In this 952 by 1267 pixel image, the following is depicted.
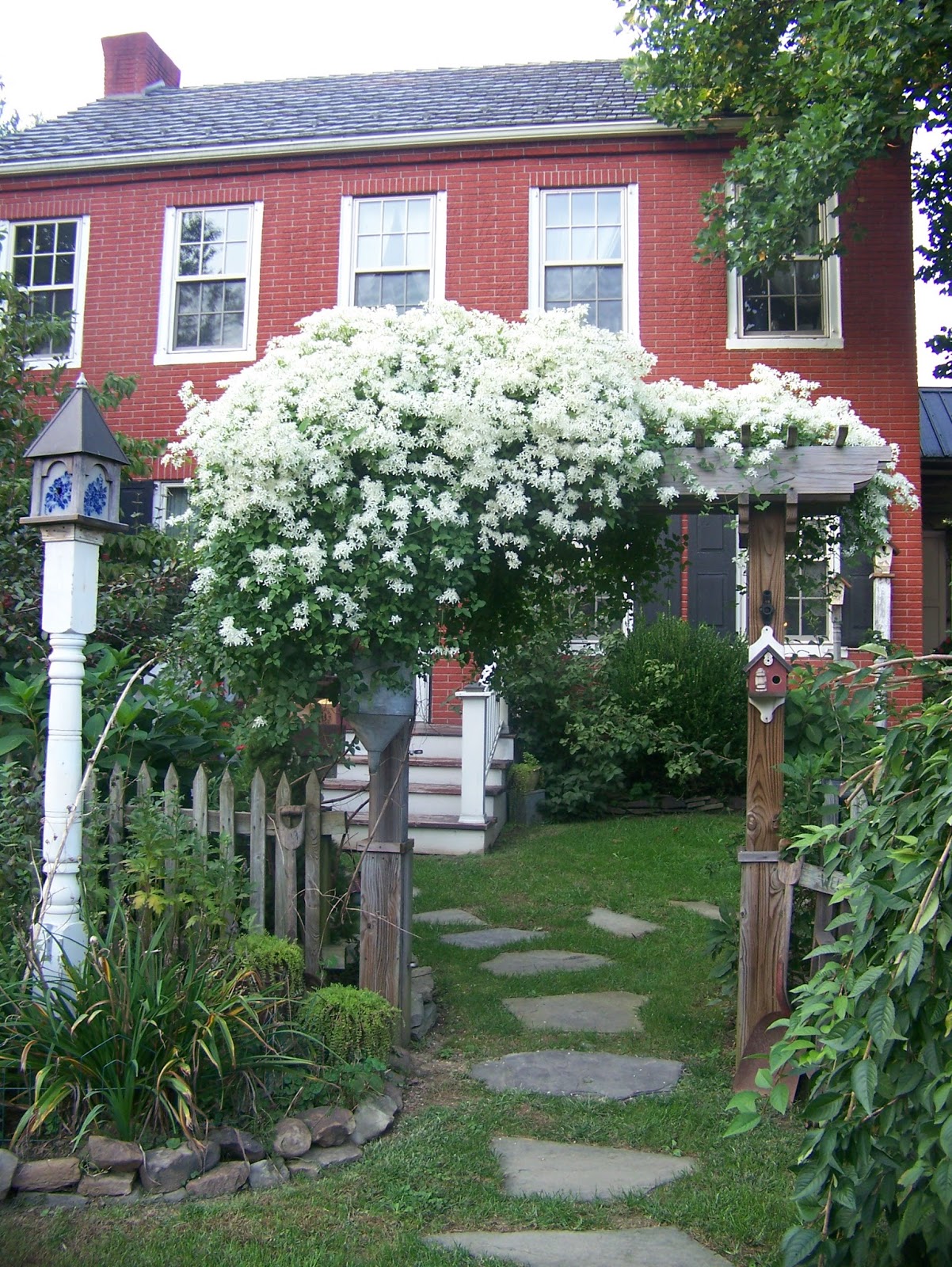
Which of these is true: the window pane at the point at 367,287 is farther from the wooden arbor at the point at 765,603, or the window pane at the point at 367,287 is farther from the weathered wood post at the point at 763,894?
the weathered wood post at the point at 763,894

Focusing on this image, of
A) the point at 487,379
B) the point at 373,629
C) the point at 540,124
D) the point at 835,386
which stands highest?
the point at 540,124

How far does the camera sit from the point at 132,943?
367 cm

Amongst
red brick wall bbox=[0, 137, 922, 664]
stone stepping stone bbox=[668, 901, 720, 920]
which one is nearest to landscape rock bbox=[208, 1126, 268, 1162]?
stone stepping stone bbox=[668, 901, 720, 920]

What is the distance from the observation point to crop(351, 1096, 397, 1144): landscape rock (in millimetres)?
3471

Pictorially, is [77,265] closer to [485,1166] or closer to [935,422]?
[935,422]

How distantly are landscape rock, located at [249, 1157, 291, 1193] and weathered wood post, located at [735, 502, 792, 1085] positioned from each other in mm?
1723

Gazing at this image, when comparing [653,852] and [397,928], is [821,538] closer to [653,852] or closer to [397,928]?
[397,928]

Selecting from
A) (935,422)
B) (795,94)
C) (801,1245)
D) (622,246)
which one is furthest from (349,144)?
(801,1245)

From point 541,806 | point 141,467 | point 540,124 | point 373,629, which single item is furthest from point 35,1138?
point 540,124

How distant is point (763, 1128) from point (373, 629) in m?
2.15

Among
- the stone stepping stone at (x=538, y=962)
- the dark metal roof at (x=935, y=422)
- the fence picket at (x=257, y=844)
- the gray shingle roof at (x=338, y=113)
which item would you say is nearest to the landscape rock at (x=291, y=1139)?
the fence picket at (x=257, y=844)

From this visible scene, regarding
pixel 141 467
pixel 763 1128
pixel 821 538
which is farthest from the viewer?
pixel 141 467

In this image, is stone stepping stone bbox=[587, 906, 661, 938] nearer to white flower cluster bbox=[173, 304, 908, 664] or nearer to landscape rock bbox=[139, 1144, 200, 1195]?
white flower cluster bbox=[173, 304, 908, 664]

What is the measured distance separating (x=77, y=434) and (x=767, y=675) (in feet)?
8.76
